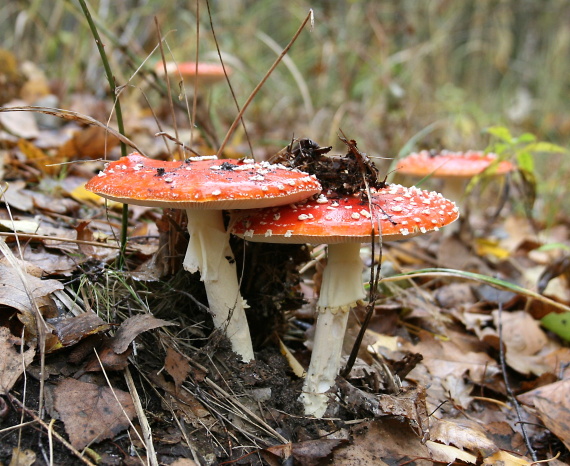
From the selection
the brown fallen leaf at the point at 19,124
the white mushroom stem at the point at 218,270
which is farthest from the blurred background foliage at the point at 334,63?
the white mushroom stem at the point at 218,270

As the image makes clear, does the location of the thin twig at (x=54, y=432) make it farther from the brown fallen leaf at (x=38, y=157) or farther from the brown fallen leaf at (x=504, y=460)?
the brown fallen leaf at (x=38, y=157)

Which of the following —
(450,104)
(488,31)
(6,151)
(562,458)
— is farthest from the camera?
(488,31)

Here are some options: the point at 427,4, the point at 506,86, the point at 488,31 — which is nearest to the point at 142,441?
the point at 427,4

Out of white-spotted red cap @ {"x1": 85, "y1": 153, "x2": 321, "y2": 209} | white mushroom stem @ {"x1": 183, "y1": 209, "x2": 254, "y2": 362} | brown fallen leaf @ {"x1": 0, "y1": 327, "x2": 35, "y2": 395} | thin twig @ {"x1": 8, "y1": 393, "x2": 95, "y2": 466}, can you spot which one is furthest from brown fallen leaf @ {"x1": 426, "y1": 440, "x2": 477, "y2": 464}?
brown fallen leaf @ {"x1": 0, "y1": 327, "x2": 35, "y2": 395}

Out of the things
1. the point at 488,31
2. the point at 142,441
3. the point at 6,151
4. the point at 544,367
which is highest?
the point at 488,31

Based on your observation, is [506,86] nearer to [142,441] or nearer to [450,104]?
[450,104]

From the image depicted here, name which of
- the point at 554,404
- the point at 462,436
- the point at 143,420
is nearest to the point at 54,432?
the point at 143,420

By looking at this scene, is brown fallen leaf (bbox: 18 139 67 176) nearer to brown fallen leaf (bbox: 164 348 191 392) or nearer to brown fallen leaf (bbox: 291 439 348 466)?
brown fallen leaf (bbox: 164 348 191 392)
